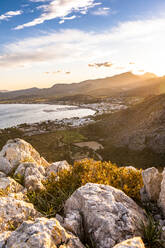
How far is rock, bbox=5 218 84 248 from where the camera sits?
4207 mm

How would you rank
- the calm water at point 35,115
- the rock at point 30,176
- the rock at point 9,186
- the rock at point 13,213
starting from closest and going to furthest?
the rock at point 13,213 < the rock at point 9,186 < the rock at point 30,176 < the calm water at point 35,115

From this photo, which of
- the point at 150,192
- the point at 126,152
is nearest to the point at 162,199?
the point at 150,192

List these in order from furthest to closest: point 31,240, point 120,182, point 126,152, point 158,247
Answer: point 126,152, point 120,182, point 158,247, point 31,240

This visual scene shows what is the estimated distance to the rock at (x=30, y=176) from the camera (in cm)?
982

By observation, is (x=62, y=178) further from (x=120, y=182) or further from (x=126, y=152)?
(x=126, y=152)

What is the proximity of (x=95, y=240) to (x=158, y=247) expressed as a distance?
1.88m

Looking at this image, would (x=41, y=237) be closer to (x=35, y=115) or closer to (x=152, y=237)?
(x=152, y=237)

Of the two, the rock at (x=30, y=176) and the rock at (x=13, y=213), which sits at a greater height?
the rock at (x=13, y=213)

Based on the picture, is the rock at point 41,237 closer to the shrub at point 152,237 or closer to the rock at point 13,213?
the rock at point 13,213

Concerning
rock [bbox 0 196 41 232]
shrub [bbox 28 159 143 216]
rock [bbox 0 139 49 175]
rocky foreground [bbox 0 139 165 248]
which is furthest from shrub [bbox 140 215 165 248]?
rock [bbox 0 139 49 175]

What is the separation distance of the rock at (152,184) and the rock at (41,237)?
4.80 m

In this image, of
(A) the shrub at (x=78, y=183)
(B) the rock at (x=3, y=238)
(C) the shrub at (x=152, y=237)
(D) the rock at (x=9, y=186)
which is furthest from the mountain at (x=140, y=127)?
(B) the rock at (x=3, y=238)

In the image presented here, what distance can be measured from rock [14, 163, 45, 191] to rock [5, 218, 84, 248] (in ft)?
16.0

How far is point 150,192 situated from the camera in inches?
328
